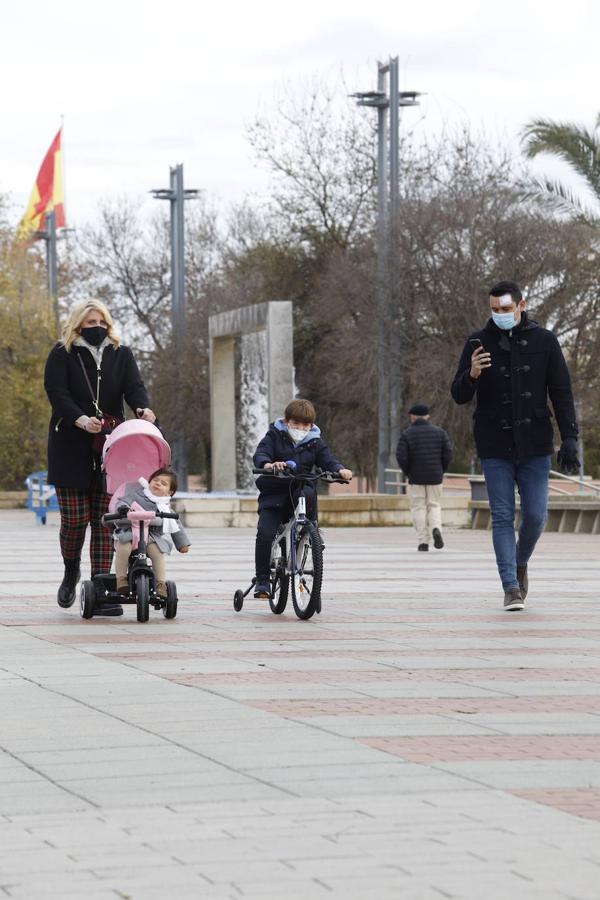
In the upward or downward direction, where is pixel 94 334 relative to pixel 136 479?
upward

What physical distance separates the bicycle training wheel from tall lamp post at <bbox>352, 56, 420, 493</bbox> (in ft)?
80.7

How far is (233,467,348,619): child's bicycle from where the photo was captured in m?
10.7

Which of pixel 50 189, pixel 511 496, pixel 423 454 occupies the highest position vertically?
pixel 50 189

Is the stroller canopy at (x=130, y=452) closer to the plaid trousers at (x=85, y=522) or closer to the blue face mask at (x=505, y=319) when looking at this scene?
the plaid trousers at (x=85, y=522)

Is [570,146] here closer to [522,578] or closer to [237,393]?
[237,393]

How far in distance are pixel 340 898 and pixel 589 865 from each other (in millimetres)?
668

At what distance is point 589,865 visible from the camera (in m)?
4.36

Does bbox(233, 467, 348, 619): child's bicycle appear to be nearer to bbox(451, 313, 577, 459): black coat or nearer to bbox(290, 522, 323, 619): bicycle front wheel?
bbox(290, 522, 323, 619): bicycle front wheel

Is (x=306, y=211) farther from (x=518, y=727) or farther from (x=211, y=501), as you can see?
(x=518, y=727)

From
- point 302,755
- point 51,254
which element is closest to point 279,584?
point 302,755

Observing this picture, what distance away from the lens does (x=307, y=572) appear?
35.4ft

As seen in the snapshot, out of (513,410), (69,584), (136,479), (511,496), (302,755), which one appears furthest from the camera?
(69,584)

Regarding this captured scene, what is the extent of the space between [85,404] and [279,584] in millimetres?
1606

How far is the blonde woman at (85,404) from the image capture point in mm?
10930
